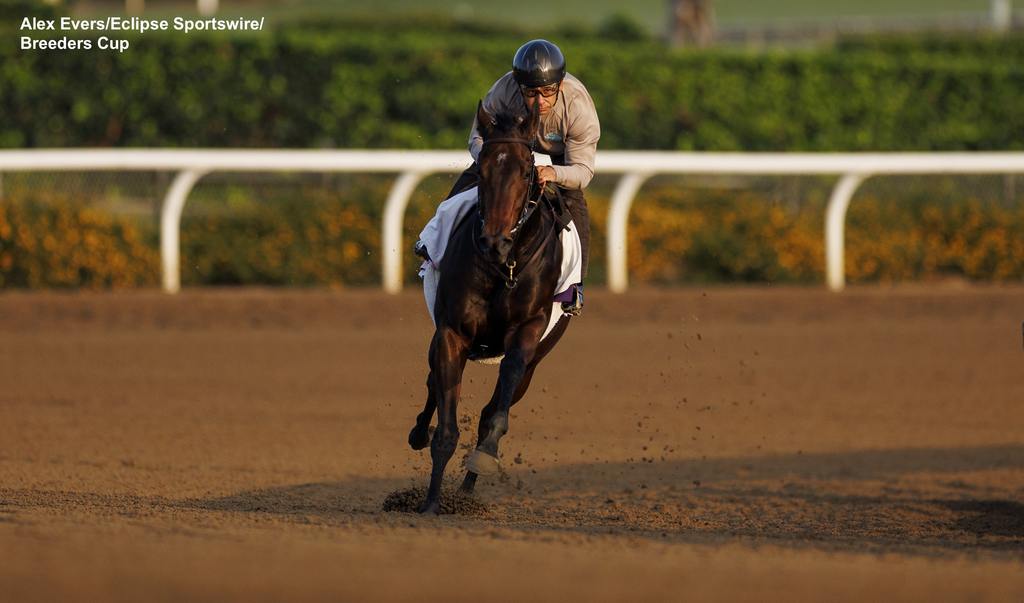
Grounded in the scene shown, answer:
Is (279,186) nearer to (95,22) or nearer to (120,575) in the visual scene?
(95,22)

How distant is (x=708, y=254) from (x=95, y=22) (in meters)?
7.48

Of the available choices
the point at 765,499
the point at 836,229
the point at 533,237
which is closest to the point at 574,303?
the point at 533,237

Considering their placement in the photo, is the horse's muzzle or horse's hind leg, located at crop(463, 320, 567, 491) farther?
horse's hind leg, located at crop(463, 320, 567, 491)

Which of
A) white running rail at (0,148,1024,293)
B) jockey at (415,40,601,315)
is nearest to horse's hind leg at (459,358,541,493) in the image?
jockey at (415,40,601,315)

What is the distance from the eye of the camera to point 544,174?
6395 mm

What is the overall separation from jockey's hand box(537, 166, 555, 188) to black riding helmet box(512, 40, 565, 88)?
0.43 m

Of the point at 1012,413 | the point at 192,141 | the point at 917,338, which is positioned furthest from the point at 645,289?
the point at 192,141

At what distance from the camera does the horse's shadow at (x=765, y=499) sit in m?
6.23

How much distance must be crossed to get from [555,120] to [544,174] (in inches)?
26.6

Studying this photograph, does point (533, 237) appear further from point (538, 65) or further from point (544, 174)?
point (538, 65)

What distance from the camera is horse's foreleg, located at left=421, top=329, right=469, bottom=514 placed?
643cm

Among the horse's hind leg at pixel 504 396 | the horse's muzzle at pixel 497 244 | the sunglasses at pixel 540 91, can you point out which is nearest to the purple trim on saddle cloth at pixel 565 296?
the horse's hind leg at pixel 504 396

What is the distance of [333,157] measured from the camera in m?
13.6

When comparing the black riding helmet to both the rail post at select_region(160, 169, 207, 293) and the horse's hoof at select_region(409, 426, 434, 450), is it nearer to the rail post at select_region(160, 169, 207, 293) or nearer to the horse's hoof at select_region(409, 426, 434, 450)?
the horse's hoof at select_region(409, 426, 434, 450)
